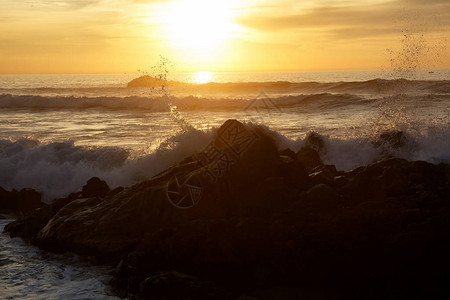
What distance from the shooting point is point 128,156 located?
18.0 metres

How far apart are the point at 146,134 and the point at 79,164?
8.15 metres

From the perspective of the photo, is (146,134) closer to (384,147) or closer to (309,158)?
(384,147)

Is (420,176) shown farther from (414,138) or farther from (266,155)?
(414,138)

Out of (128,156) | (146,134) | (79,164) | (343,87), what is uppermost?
(343,87)

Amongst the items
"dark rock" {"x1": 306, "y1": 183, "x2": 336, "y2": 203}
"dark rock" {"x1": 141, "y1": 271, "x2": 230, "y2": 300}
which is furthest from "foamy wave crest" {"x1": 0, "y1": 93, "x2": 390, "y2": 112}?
"dark rock" {"x1": 141, "y1": 271, "x2": 230, "y2": 300}

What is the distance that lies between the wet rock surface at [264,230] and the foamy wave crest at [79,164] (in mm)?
5941

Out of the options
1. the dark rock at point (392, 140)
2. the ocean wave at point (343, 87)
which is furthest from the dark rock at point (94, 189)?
the ocean wave at point (343, 87)

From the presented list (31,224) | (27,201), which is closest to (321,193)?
(31,224)

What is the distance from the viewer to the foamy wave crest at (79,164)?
52.1 ft

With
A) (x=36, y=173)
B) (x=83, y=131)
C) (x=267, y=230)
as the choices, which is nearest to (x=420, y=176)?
(x=267, y=230)

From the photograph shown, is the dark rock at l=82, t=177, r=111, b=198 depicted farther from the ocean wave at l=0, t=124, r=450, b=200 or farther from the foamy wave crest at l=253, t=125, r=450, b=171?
the foamy wave crest at l=253, t=125, r=450, b=171

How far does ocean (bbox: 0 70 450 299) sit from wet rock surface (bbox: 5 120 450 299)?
0.84m

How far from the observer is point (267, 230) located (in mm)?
7621

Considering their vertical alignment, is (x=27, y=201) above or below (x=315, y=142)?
below
